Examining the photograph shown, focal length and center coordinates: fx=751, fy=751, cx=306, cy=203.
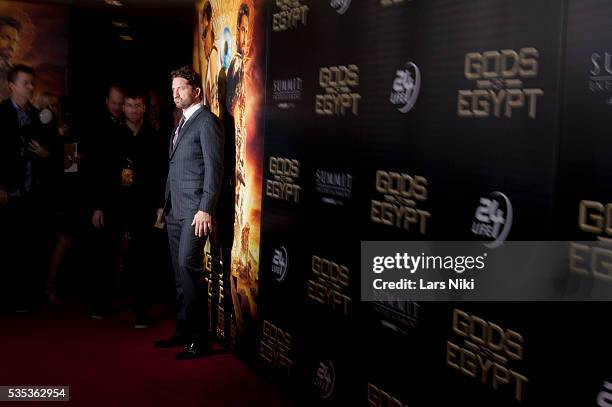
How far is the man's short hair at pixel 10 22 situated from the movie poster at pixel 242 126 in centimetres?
255

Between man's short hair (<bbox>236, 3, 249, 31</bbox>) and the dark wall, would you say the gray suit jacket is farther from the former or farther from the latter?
the dark wall

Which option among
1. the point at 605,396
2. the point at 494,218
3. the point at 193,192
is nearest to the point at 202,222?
the point at 193,192

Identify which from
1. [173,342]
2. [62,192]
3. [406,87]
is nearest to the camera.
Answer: [406,87]

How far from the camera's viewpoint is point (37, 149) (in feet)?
17.4

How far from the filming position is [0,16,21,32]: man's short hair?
6.42 m

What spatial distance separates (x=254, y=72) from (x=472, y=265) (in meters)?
2.12

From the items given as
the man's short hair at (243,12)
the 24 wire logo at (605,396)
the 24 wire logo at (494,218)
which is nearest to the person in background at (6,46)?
the man's short hair at (243,12)

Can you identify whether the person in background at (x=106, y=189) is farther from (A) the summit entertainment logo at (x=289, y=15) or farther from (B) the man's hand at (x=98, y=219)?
(A) the summit entertainment logo at (x=289, y=15)

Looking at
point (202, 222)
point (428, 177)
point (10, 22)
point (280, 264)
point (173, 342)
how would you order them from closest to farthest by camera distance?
point (428, 177) < point (280, 264) < point (202, 222) < point (173, 342) < point (10, 22)

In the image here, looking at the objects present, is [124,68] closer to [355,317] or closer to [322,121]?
[322,121]

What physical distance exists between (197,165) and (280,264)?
2.66ft

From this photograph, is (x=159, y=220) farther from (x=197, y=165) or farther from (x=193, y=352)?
(x=193, y=352)

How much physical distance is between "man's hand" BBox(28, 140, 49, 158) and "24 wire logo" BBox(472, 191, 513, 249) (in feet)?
12.6

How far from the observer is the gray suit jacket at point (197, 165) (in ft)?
13.4
